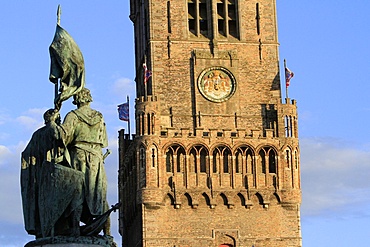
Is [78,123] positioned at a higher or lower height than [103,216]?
higher

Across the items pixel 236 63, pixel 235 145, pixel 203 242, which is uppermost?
pixel 236 63

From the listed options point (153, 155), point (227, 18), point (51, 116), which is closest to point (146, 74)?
point (153, 155)

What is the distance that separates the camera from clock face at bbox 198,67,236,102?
75812 mm

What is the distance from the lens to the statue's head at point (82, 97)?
15406 millimetres

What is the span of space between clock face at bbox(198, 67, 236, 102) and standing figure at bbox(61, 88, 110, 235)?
6046 cm

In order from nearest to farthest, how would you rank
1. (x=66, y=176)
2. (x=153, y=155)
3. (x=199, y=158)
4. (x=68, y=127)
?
(x=66, y=176), (x=68, y=127), (x=153, y=155), (x=199, y=158)

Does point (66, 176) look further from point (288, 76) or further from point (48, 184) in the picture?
point (288, 76)

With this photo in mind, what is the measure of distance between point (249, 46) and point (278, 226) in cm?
1288

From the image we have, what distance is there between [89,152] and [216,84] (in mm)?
61341

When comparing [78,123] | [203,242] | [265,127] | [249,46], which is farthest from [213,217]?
[78,123]

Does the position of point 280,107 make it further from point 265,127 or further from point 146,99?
point 146,99

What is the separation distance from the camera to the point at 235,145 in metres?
73.7

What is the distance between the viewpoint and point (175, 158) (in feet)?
239

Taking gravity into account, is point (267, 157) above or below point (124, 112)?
below
